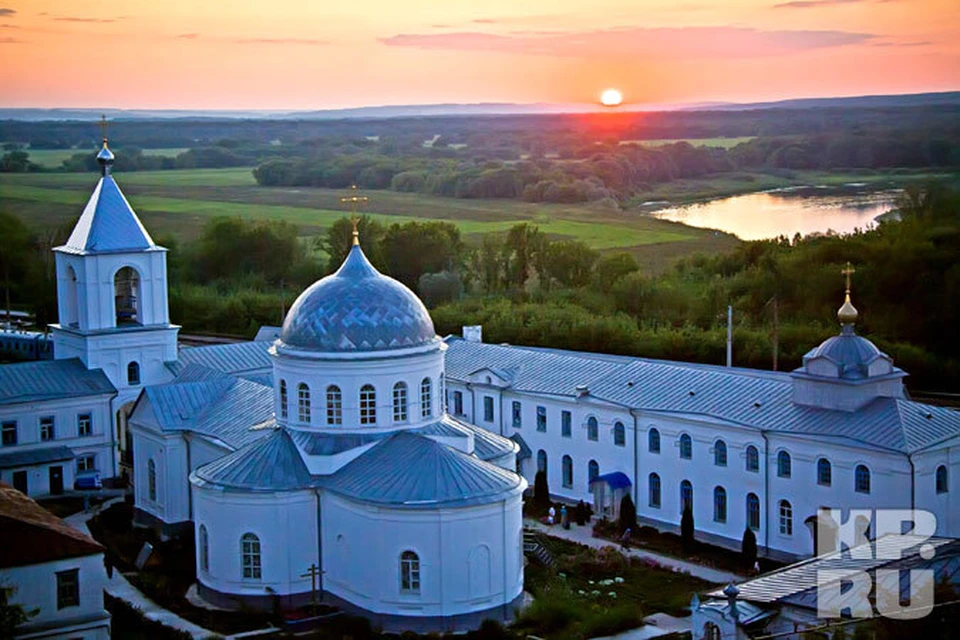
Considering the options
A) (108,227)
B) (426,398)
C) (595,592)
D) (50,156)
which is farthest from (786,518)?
(50,156)

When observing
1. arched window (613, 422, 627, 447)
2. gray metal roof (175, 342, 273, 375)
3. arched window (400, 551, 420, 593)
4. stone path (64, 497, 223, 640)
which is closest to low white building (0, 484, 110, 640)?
stone path (64, 497, 223, 640)

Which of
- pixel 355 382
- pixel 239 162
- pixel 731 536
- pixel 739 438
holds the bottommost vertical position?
pixel 731 536

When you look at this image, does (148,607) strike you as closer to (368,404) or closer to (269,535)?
(269,535)

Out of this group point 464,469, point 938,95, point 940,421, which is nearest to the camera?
point 464,469

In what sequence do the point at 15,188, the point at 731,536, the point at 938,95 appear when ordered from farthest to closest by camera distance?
the point at 15,188 → the point at 938,95 → the point at 731,536

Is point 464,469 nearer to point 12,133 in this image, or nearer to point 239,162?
point 12,133

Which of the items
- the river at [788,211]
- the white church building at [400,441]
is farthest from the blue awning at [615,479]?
the river at [788,211]

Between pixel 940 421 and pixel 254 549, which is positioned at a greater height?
pixel 940 421

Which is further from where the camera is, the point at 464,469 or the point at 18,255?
the point at 18,255

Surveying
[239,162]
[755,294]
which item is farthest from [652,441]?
[239,162]
